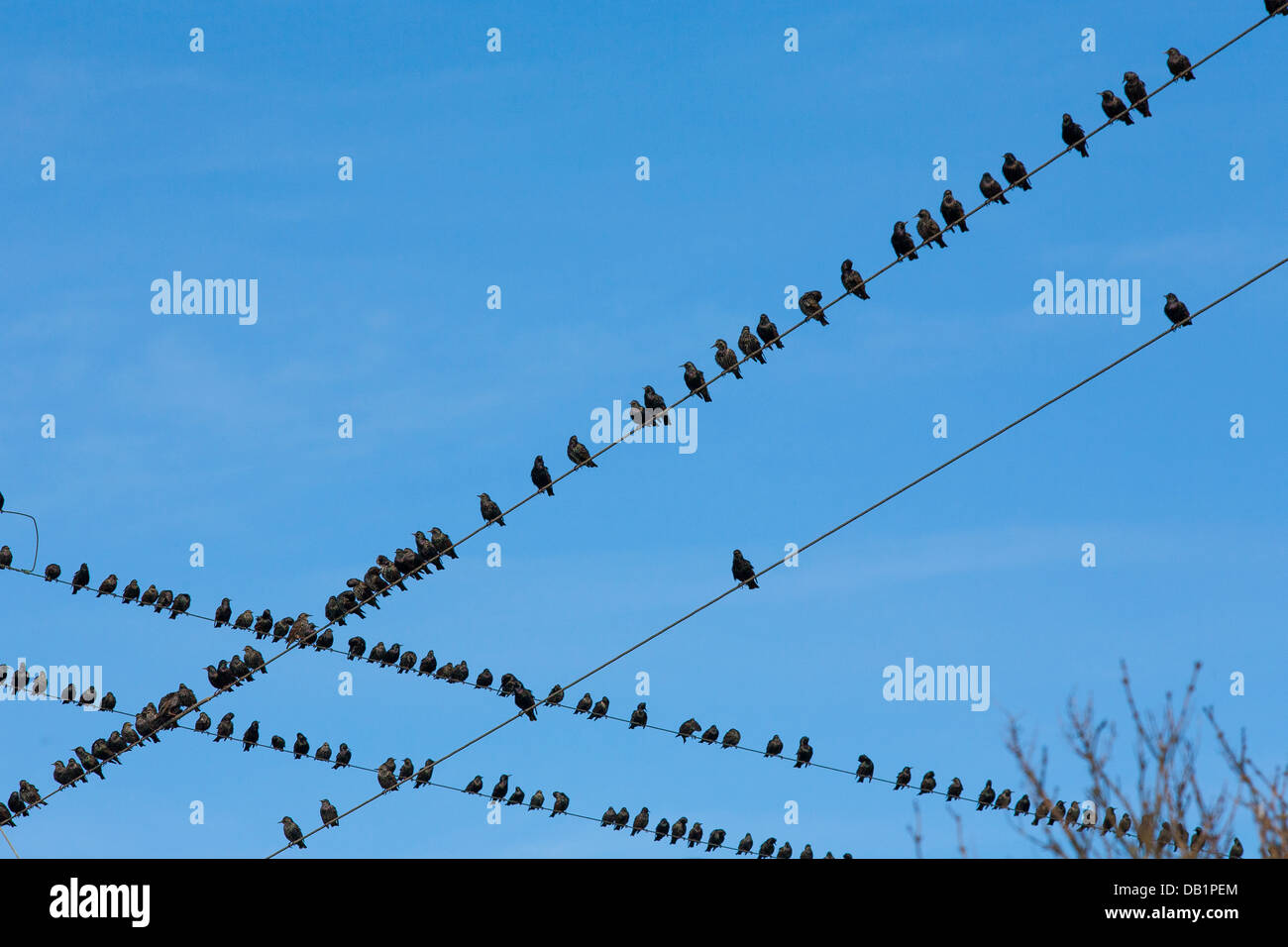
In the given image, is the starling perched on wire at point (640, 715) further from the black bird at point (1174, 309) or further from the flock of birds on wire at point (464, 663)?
the black bird at point (1174, 309)

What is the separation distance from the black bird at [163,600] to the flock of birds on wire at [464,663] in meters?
0.02

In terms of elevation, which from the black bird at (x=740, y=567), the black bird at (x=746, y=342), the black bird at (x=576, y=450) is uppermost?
the black bird at (x=746, y=342)

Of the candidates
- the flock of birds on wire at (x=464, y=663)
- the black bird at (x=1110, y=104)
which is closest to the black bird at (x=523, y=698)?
the flock of birds on wire at (x=464, y=663)

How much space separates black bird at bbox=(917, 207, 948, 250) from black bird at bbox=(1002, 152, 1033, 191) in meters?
0.90

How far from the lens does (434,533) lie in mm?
23656

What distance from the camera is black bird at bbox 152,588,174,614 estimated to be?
26500 millimetres

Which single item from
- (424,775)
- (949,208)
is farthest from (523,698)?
(949,208)

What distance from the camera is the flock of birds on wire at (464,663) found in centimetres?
1869

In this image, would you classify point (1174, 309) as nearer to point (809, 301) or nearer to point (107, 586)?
point (809, 301)

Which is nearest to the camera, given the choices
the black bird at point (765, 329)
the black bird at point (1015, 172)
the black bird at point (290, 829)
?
the black bird at point (1015, 172)

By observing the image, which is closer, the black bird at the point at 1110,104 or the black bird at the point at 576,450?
the black bird at the point at 1110,104

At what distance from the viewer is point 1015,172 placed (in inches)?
793
